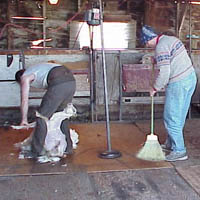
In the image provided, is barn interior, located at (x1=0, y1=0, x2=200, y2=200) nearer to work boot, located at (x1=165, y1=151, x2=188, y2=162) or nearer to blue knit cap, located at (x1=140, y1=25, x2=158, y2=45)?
work boot, located at (x1=165, y1=151, x2=188, y2=162)

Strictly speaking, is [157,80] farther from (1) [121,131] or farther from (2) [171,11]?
(2) [171,11]

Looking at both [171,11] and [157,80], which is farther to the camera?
[171,11]

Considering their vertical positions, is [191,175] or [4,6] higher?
[4,6]

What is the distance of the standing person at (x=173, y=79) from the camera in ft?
13.3

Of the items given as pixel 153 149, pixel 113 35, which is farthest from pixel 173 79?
pixel 113 35

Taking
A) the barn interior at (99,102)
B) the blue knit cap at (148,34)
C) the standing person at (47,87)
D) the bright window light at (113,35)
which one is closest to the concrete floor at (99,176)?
the barn interior at (99,102)

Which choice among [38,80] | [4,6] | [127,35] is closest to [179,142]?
[38,80]

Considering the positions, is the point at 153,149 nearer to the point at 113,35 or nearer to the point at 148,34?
the point at 148,34

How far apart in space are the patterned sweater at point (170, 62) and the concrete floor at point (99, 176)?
3.16 feet

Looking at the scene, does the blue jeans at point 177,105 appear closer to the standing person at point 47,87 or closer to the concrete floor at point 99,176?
the concrete floor at point 99,176

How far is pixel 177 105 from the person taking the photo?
4207mm

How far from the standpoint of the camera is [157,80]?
4.09m

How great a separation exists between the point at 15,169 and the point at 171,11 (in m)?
7.46

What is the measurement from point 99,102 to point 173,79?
7.25 ft
